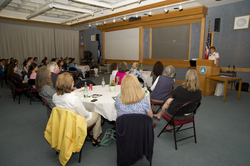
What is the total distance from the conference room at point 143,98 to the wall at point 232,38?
1.4 inches

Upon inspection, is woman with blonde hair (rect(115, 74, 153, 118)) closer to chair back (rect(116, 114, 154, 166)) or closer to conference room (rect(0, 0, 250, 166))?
conference room (rect(0, 0, 250, 166))

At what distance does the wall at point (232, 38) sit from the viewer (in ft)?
20.9

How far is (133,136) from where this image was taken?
182 cm

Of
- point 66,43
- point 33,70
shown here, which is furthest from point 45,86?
point 66,43

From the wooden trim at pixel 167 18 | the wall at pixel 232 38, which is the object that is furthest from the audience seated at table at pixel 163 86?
the wooden trim at pixel 167 18

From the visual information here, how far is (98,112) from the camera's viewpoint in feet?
8.76

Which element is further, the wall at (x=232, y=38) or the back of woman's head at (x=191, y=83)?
the wall at (x=232, y=38)

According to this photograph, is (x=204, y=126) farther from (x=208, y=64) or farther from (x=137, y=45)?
(x=137, y=45)

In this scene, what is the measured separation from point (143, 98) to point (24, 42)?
41.8ft

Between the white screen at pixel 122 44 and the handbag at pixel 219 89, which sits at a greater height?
the white screen at pixel 122 44

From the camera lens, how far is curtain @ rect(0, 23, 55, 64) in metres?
10.9

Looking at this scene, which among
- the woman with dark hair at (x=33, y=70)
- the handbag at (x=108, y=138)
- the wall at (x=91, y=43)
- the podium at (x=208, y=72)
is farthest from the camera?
the wall at (x=91, y=43)

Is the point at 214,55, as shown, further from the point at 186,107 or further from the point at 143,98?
the point at 143,98

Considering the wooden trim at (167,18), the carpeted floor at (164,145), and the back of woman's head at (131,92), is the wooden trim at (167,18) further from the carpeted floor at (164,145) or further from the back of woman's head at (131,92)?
the back of woman's head at (131,92)
